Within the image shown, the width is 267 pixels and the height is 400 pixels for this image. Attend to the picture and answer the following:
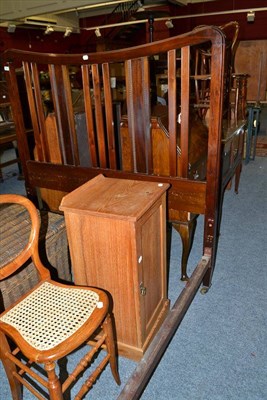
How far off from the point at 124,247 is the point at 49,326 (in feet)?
1.35

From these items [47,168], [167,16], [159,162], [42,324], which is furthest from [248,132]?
[167,16]

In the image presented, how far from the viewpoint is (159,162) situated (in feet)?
6.64

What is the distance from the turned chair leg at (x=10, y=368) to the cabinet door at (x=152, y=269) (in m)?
0.57

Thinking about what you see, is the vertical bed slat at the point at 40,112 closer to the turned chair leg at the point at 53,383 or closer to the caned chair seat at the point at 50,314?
the caned chair seat at the point at 50,314

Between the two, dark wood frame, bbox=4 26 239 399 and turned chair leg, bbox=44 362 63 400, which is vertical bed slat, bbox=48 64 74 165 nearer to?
dark wood frame, bbox=4 26 239 399

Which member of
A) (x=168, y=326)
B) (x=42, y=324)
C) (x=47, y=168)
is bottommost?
(x=168, y=326)

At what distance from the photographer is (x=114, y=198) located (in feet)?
4.91

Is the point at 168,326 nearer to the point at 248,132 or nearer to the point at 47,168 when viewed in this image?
the point at 47,168

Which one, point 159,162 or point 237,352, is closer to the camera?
point 237,352

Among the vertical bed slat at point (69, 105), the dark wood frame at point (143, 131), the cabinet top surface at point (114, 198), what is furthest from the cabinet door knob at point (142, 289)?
the vertical bed slat at point (69, 105)

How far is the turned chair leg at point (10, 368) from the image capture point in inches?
49.7

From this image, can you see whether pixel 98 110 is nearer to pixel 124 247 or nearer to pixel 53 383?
pixel 124 247

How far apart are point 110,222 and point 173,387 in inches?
32.5

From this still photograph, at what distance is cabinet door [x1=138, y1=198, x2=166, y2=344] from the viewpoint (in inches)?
57.0
